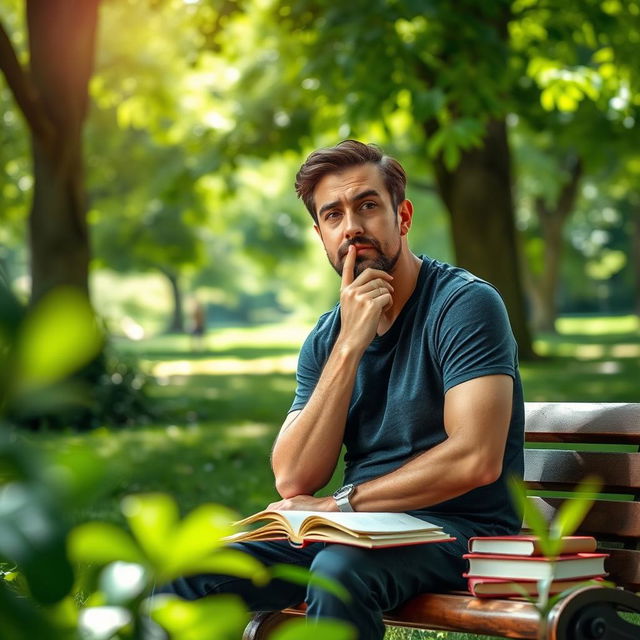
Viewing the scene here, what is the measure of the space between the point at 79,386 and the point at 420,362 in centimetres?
272

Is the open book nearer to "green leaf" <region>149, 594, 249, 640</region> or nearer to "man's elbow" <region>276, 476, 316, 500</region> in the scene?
"man's elbow" <region>276, 476, 316, 500</region>

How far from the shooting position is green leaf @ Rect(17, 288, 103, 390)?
76 centimetres

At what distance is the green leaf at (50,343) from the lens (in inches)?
29.8

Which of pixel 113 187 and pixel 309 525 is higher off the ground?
pixel 113 187

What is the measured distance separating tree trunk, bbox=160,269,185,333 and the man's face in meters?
53.3

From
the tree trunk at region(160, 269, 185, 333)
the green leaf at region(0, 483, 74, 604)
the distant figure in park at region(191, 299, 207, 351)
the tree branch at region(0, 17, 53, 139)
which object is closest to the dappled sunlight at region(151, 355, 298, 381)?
the distant figure in park at region(191, 299, 207, 351)

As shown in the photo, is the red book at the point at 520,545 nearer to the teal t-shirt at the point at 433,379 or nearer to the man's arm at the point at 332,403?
the teal t-shirt at the point at 433,379

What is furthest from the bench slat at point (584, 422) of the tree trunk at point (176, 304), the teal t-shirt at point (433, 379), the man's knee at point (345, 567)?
the tree trunk at point (176, 304)

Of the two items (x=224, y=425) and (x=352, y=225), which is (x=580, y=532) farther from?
(x=224, y=425)

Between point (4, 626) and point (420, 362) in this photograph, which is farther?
point (420, 362)

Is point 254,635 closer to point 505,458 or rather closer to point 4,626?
point 505,458

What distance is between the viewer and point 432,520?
330 centimetres

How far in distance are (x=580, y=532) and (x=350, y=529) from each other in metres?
1.01

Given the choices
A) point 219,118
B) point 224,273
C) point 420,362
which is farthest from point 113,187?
point 224,273
